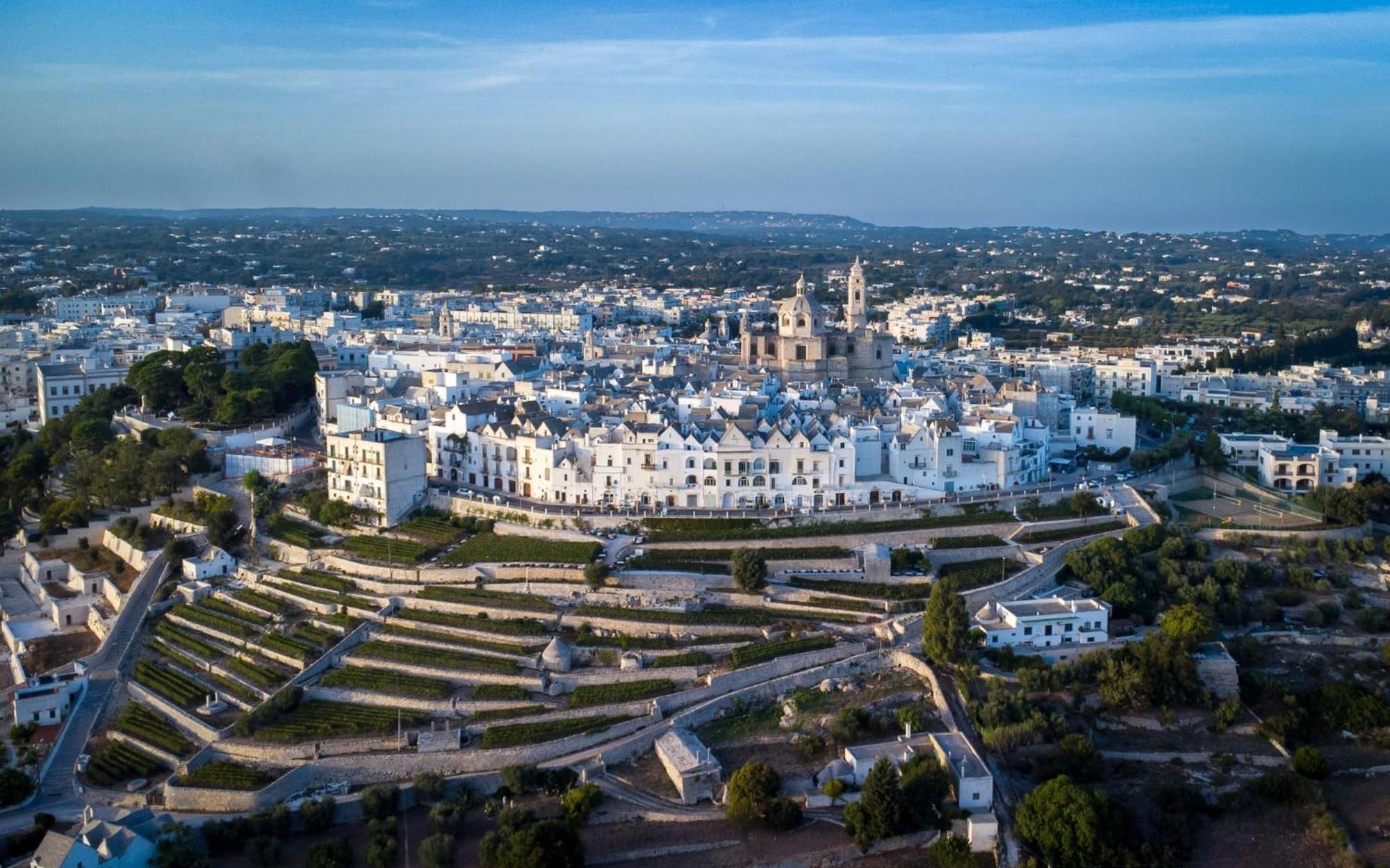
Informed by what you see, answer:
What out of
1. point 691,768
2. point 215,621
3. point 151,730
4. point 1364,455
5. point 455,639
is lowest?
point 151,730

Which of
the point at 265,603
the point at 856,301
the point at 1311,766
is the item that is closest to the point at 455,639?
the point at 265,603

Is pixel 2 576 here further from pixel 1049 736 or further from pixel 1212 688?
pixel 1212 688

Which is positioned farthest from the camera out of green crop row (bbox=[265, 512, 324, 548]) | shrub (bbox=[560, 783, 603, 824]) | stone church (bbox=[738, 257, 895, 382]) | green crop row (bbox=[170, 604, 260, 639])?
stone church (bbox=[738, 257, 895, 382])

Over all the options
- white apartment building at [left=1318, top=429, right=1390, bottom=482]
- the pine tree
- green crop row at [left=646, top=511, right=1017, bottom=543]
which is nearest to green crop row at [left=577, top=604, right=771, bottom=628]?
green crop row at [left=646, top=511, right=1017, bottom=543]

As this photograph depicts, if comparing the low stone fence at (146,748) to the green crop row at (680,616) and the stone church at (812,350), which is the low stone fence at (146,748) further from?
the stone church at (812,350)

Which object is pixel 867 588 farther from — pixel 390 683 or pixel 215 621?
pixel 215 621

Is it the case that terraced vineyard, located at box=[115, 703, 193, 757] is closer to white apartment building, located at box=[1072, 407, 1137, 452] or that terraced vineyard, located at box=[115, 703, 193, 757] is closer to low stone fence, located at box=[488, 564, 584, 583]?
low stone fence, located at box=[488, 564, 584, 583]
